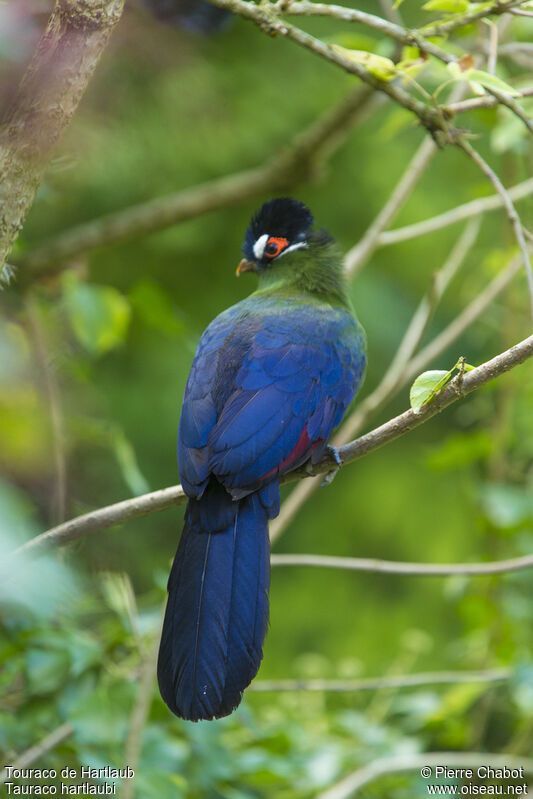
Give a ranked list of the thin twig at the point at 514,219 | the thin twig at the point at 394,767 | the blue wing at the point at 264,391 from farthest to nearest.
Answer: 1. the thin twig at the point at 394,767
2. the blue wing at the point at 264,391
3. the thin twig at the point at 514,219

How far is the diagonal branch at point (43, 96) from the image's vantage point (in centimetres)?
138

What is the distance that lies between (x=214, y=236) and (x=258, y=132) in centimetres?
55

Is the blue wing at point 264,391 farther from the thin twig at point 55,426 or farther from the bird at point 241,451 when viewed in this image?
the thin twig at point 55,426

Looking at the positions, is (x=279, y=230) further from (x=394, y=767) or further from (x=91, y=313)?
(x=394, y=767)

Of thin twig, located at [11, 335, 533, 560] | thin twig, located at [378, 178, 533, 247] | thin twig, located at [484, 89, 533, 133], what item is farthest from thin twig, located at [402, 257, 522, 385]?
thin twig, located at [11, 335, 533, 560]

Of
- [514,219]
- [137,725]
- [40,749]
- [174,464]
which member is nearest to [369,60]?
[514,219]

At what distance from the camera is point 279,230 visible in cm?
274

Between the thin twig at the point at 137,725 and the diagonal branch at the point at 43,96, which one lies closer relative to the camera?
the diagonal branch at the point at 43,96

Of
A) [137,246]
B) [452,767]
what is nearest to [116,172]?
[137,246]

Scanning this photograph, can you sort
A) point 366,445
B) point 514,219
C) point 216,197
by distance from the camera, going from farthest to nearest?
point 216,197 → point 514,219 → point 366,445

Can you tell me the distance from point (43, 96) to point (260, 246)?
4.58ft

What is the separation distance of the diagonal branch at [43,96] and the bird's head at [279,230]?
1335 millimetres

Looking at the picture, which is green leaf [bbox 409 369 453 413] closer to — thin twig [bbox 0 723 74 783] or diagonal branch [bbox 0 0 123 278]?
diagonal branch [bbox 0 0 123 278]

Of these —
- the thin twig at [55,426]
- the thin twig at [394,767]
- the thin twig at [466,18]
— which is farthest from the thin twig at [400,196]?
the thin twig at [394,767]
